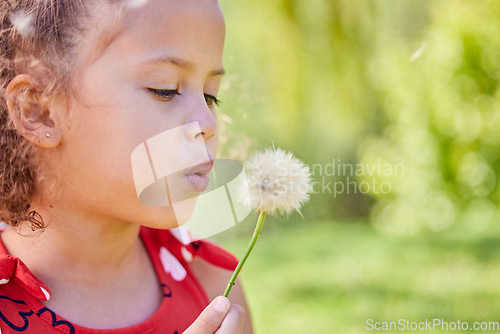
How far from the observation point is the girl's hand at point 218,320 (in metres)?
0.68

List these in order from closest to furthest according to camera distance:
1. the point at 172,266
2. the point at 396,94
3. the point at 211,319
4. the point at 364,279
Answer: the point at 211,319
the point at 172,266
the point at 364,279
the point at 396,94

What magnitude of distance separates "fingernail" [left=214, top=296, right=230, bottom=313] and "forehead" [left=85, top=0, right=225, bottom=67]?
12.3 inches

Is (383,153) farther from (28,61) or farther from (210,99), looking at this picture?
(28,61)

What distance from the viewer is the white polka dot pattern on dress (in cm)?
95

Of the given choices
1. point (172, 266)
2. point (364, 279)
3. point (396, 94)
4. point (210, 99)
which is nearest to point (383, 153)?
point (396, 94)

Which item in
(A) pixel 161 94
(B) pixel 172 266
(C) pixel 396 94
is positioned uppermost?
(C) pixel 396 94

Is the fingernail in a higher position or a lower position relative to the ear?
lower

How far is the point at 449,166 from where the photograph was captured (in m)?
3.59

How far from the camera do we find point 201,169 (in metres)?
0.76

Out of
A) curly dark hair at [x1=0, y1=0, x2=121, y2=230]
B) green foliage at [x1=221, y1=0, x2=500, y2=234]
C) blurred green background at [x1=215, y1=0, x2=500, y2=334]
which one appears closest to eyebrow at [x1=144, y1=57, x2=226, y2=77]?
curly dark hair at [x1=0, y1=0, x2=121, y2=230]

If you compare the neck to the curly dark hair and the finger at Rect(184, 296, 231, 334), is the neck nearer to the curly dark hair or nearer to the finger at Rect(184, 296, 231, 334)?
the curly dark hair

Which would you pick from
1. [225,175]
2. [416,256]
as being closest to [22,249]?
[225,175]

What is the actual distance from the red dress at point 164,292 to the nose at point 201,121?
300mm

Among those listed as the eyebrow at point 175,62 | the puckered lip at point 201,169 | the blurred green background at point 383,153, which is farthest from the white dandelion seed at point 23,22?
the blurred green background at point 383,153
